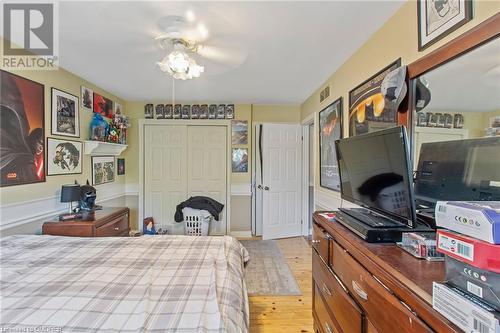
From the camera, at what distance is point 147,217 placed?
169 inches

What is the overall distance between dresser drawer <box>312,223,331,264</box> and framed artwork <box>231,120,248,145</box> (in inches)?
109

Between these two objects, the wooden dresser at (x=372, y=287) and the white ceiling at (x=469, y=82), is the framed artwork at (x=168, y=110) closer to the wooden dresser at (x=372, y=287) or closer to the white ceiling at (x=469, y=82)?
the wooden dresser at (x=372, y=287)

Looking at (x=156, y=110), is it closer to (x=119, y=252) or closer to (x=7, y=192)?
(x=7, y=192)

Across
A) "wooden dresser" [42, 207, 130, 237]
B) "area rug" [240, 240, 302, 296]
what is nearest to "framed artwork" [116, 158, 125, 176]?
"wooden dresser" [42, 207, 130, 237]

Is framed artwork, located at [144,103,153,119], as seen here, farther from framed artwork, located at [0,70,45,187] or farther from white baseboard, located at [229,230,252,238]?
white baseboard, located at [229,230,252,238]

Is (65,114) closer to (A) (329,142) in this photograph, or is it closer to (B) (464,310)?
(A) (329,142)

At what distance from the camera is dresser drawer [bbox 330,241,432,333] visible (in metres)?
0.74

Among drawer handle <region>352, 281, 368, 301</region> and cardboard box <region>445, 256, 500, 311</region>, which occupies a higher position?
cardboard box <region>445, 256, 500, 311</region>

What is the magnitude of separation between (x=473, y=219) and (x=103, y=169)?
4.04 metres

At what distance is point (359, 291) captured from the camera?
108 centimetres

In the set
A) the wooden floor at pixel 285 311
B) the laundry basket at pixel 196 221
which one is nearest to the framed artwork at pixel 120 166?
the laundry basket at pixel 196 221

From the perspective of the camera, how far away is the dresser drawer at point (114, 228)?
8.23 feet

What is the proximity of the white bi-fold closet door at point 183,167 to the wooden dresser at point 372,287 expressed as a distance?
9.53 ft

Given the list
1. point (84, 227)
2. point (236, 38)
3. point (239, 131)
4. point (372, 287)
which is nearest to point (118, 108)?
point (239, 131)
